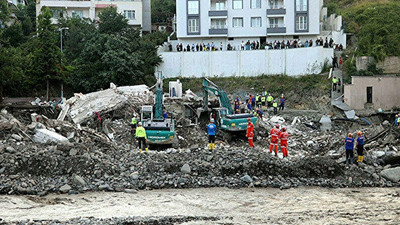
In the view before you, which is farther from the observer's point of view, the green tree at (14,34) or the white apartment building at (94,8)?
the white apartment building at (94,8)

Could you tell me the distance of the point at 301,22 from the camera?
5319 cm

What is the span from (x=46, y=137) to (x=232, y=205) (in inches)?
399

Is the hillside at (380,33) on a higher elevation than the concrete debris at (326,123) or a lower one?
higher

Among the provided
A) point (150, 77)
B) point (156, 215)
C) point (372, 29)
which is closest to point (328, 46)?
point (372, 29)

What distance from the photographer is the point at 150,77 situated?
→ 4841cm

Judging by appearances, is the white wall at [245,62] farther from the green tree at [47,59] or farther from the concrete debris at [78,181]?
the concrete debris at [78,181]

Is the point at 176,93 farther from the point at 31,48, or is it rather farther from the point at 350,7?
the point at 350,7

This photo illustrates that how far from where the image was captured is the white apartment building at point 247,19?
53.1 meters

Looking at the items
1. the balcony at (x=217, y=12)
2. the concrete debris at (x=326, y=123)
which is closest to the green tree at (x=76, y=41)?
the balcony at (x=217, y=12)

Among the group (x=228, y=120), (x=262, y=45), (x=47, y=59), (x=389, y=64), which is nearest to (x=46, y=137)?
(x=228, y=120)

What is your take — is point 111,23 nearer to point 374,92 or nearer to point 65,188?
point 374,92

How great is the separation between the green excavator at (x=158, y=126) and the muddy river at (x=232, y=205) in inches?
271

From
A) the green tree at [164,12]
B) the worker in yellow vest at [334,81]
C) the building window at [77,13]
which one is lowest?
the worker in yellow vest at [334,81]

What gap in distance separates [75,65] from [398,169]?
33500 millimetres
